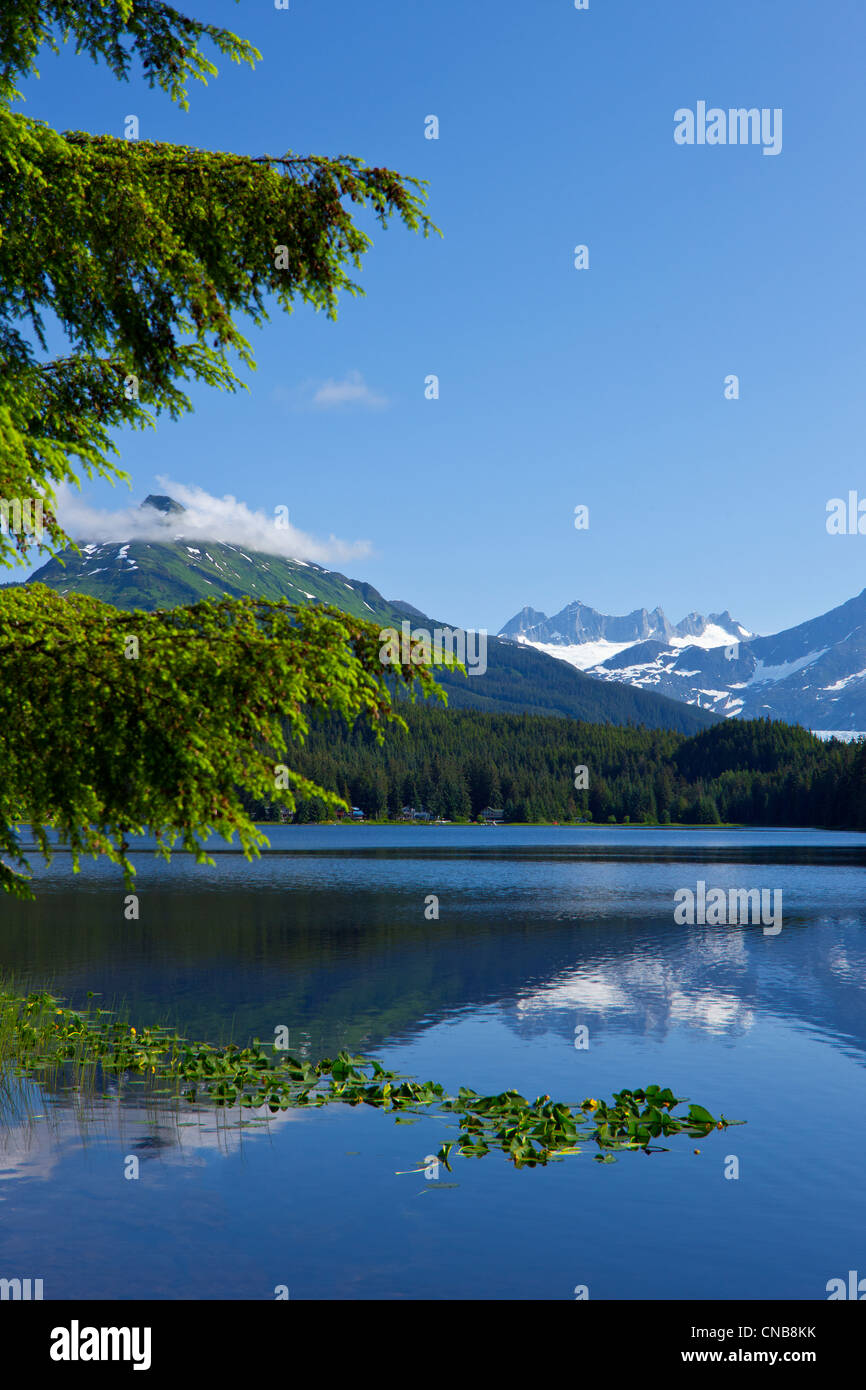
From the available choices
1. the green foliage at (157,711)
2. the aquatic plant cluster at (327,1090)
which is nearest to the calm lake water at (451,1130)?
the aquatic plant cluster at (327,1090)

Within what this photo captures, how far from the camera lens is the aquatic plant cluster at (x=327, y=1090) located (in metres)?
16.8

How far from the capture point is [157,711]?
9.75 meters

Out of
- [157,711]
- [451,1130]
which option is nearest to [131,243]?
[157,711]

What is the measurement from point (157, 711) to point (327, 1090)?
12.5 m

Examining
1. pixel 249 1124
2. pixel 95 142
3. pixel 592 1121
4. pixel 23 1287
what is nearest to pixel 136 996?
pixel 249 1124

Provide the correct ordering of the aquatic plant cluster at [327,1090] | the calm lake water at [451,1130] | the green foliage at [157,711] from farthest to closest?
the aquatic plant cluster at [327,1090] → the calm lake water at [451,1130] → the green foliage at [157,711]

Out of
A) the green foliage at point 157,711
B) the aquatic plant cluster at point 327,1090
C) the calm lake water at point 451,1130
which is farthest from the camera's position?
the aquatic plant cluster at point 327,1090

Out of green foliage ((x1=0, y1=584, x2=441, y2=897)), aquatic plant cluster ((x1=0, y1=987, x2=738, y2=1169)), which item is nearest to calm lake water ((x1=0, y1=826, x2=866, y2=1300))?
aquatic plant cluster ((x1=0, y1=987, x2=738, y2=1169))

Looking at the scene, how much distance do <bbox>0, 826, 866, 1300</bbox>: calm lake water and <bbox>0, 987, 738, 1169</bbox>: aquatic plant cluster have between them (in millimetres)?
544

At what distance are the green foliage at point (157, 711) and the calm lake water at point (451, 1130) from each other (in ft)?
18.8

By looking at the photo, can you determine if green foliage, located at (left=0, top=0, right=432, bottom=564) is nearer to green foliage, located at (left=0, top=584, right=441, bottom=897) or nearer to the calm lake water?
green foliage, located at (left=0, top=584, right=441, bottom=897)

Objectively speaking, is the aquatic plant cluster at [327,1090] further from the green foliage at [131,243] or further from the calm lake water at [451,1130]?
the green foliage at [131,243]

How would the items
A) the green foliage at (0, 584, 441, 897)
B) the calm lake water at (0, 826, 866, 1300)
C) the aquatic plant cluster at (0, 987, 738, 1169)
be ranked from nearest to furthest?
the green foliage at (0, 584, 441, 897)
the calm lake water at (0, 826, 866, 1300)
the aquatic plant cluster at (0, 987, 738, 1169)

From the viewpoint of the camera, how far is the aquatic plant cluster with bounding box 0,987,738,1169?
1678 cm
